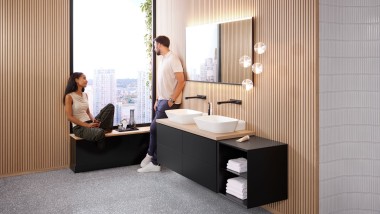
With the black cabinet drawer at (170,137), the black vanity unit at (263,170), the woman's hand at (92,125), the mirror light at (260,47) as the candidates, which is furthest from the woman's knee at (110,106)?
the mirror light at (260,47)

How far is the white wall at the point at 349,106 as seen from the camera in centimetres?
321

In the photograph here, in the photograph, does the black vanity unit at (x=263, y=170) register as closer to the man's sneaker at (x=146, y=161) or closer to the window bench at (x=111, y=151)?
the man's sneaker at (x=146, y=161)

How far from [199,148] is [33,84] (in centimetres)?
241

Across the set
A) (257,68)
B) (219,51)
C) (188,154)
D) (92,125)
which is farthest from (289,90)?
(92,125)

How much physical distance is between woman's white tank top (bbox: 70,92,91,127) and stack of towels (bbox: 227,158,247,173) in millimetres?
2281

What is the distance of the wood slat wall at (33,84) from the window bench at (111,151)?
0.31m

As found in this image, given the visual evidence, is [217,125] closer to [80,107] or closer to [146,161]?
[146,161]

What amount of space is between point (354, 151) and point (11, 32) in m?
4.03

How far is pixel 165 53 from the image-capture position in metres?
5.19

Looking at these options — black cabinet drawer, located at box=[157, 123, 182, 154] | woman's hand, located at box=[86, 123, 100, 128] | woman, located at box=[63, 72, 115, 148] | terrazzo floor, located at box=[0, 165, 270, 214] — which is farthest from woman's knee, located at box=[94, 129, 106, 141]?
black cabinet drawer, located at box=[157, 123, 182, 154]

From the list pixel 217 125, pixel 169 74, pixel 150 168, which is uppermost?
pixel 169 74

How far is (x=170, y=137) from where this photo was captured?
4492 mm

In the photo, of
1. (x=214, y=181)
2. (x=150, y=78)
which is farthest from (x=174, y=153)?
(x=150, y=78)

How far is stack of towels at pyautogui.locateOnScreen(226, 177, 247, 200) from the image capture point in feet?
11.4
